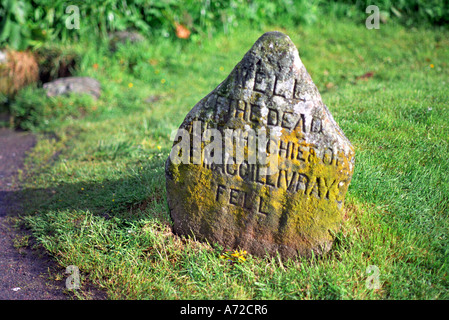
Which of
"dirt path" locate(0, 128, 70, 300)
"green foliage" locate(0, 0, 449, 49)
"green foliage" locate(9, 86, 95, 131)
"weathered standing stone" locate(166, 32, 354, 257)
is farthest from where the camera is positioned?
"green foliage" locate(0, 0, 449, 49)

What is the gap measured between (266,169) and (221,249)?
718 millimetres

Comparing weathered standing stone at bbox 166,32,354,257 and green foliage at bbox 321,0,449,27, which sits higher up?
green foliage at bbox 321,0,449,27

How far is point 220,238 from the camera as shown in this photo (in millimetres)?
3119

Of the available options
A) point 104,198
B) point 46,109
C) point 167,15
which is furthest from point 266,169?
point 167,15

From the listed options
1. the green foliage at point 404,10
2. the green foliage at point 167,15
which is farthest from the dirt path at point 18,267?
the green foliage at point 404,10

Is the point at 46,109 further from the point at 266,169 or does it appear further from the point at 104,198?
the point at 266,169

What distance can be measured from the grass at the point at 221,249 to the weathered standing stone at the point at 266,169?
18 cm

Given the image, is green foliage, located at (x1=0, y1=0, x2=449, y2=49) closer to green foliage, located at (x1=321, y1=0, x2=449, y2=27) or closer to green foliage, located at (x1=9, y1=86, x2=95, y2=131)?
green foliage, located at (x1=321, y1=0, x2=449, y2=27)

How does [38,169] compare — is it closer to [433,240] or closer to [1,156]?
[1,156]

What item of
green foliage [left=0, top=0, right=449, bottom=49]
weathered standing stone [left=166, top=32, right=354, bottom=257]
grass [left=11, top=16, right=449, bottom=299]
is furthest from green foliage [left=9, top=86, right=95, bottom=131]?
weathered standing stone [left=166, top=32, right=354, bottom=257]

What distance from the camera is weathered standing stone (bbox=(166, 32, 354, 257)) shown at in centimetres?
272

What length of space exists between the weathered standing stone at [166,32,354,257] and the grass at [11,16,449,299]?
18 cm

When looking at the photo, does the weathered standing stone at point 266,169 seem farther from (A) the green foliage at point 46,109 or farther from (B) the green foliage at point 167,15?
(B) the green foliage at point 167,15

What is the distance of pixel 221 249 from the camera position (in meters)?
3.10
